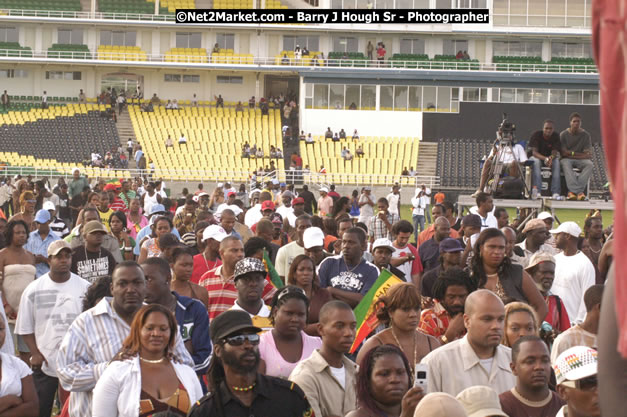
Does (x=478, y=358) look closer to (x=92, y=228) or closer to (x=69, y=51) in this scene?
(x=92, y=228)

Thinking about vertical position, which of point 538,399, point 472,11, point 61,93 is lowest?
point 538,399

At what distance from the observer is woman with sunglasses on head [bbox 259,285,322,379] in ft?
19.1

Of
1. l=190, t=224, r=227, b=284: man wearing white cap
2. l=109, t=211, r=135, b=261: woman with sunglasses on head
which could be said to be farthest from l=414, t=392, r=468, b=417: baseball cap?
l=109, t=211, r=135, b=261: woman with sunglasses on head

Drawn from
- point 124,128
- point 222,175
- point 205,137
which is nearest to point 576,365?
point 222,175

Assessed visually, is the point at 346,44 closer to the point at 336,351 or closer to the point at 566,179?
the point at 566,179

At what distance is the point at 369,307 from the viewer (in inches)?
281

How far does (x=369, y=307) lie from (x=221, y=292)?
1.27m

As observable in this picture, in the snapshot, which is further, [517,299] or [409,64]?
[409,64]

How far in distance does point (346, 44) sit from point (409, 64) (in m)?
4.07

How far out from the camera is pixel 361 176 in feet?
146

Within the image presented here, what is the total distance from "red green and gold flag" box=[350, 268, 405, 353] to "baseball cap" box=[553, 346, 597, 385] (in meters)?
3.15

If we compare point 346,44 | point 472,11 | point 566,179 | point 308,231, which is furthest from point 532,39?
point 308,231

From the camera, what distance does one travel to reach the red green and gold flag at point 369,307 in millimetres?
6958

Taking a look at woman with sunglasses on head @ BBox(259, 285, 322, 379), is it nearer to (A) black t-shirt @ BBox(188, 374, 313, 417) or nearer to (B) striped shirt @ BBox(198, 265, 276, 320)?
(A) black t-shirt @ BBox(188, 374, 313, 417)
